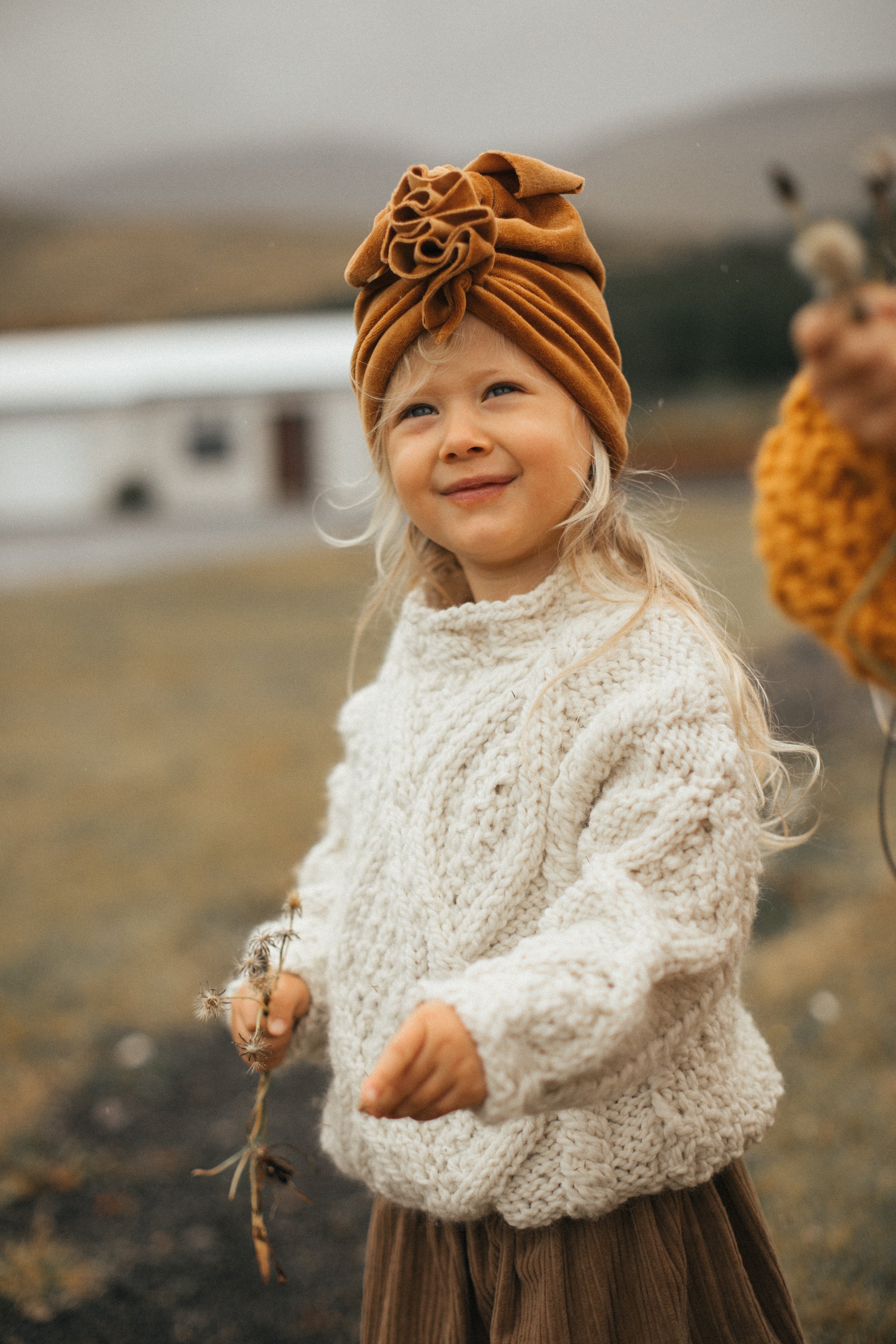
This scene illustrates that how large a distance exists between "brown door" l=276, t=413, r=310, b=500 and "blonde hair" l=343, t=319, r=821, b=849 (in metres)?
15.7

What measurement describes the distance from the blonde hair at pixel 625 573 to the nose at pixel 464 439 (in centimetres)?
7

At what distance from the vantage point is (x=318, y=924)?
4.71ft

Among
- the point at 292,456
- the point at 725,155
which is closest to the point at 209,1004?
the point at 725,155

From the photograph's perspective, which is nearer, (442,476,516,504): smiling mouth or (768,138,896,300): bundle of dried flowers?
(768,138,896,300): bundle of dried flowers

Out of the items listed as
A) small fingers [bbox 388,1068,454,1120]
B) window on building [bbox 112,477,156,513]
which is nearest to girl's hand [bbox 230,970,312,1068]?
small fingers [bbox 388,1068,454,1120]

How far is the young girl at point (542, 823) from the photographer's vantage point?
3.41ft

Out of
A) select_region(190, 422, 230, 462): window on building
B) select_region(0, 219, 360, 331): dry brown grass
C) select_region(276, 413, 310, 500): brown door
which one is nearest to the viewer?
select_region(0, 219, 360, 331): dry brown grass

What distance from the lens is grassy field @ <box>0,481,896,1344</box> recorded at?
212 cm

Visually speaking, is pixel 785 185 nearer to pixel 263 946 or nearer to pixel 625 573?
pixel 625 573

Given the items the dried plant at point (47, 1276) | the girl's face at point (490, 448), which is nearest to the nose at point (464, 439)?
the girl's face at point (490, 448)

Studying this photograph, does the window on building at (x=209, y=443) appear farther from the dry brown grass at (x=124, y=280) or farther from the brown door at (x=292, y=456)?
the dry brown grass at (x=124, y=280)

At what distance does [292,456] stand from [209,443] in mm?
1424

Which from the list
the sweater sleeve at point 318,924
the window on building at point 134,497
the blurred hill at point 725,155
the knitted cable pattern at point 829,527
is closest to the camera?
the knitted cable pattern at point 829,527

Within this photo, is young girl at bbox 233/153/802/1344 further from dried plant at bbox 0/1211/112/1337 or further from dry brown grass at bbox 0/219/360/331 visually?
dry brown grass at bbox 0/219/360/331
